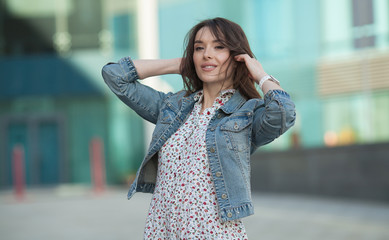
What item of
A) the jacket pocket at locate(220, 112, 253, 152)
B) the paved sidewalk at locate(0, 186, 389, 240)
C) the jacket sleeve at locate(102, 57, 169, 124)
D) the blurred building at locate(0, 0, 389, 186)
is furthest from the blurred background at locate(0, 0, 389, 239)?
the jacket pocket at locate(220, 112, 253, 152)

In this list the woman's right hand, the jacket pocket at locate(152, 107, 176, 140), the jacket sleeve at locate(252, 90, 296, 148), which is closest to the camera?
the jacket sleeve at locate(252, 90, 296, 148)

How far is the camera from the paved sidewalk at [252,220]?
752cm

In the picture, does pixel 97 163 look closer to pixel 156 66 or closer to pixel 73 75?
pixel 73 75

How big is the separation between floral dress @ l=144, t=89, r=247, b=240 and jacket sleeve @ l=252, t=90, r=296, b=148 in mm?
250

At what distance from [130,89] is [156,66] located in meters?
0.16

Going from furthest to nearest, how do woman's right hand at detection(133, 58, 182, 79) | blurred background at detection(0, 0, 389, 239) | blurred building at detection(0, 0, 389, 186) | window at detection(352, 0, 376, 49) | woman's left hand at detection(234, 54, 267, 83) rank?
1. blurred building at detection(0, 0, 389, 186)
2. blurred background at detection(0, 0, 389, 239)
3. window at detection(352, 0, 376, 49)
4. woman's right hand at detection(133, 58, 182, 79)
5. woman's left hand at detection(234, 54, 267, 83)

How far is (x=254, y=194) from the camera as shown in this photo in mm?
13883

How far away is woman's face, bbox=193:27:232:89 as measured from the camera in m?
2.69

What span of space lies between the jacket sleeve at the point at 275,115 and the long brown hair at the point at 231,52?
0.69 ft

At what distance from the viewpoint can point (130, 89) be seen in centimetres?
288

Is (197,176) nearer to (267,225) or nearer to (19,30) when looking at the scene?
(267,225)

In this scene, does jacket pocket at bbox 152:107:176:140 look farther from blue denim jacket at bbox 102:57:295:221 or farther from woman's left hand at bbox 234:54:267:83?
woman's left hand at bbox 234:54:267:83

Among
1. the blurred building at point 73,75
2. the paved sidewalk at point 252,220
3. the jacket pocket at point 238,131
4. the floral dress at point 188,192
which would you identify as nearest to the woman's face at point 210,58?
the floral dress at point 188,192

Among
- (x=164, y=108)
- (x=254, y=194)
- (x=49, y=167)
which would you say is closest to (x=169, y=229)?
(x=164, y=108)
